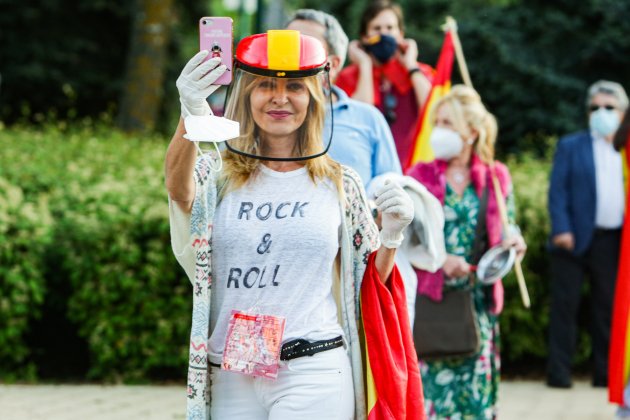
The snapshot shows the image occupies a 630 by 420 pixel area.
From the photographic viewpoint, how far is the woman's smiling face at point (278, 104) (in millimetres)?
3621

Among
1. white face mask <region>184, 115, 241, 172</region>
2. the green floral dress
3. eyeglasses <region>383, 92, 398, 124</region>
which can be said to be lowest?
the green floral dress

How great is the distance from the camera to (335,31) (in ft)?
16.5

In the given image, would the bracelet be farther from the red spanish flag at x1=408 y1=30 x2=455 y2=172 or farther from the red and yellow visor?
the red and yellow visor

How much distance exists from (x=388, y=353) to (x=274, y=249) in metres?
0.49

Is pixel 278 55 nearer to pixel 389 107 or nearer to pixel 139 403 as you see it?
pixel 389 107

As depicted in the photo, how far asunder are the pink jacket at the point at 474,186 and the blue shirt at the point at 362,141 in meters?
1.13

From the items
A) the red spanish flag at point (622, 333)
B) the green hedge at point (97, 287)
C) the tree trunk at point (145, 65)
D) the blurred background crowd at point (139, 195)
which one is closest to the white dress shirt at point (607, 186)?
the blurred background crowd at point (139, 195)

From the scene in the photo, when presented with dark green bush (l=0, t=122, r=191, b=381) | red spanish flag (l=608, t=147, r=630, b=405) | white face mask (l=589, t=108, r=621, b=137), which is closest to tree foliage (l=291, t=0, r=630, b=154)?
white face mask (l=589, t=108, r=621, b=137)

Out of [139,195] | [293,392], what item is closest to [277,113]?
[293,392]

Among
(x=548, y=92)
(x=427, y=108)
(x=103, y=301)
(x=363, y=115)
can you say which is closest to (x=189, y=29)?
(x=548, y=92)

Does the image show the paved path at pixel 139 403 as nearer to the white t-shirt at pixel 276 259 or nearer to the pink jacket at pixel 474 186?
the pink jacket at pixel 474 186

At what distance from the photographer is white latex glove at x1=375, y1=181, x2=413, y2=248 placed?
3.48 metres

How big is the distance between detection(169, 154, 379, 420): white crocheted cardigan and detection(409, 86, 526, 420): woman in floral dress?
2.39 m

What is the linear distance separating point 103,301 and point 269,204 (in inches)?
188
